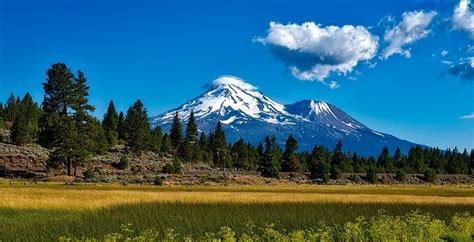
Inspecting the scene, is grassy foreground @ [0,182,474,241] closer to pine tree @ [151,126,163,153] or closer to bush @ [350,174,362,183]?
bush @ [350,174,362,183]

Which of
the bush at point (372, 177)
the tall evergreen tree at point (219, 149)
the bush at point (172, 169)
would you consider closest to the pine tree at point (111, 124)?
the bush at point (172, 169)

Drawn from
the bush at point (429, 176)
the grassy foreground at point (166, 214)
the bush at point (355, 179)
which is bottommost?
the grassy foreground at point (166, 214)

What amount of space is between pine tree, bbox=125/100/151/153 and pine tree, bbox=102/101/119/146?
3.78m

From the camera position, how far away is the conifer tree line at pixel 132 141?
94.0 metres

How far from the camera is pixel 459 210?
40.8m

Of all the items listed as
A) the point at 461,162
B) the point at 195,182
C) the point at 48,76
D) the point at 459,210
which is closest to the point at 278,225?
the point at 459,210

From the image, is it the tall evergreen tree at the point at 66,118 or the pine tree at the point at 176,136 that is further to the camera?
the pine tree at the point at 176,136

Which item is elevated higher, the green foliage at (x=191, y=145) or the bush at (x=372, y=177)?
the green foliage at (x=191, y=145)

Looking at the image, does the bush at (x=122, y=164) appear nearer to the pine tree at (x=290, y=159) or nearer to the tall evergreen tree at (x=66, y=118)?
the tall evergreen tree at (x=66, y=118)

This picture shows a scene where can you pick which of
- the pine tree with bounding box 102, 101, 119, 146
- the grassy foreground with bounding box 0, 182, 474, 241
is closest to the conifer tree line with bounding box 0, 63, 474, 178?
the pine tree with bounding box 102, 101, 119, 146

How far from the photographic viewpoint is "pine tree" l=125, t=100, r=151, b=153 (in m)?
132

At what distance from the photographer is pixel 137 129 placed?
435ft

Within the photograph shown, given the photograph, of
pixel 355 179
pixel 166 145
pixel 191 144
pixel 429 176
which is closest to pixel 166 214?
pixel 355 179

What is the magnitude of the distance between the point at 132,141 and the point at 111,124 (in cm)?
1819
